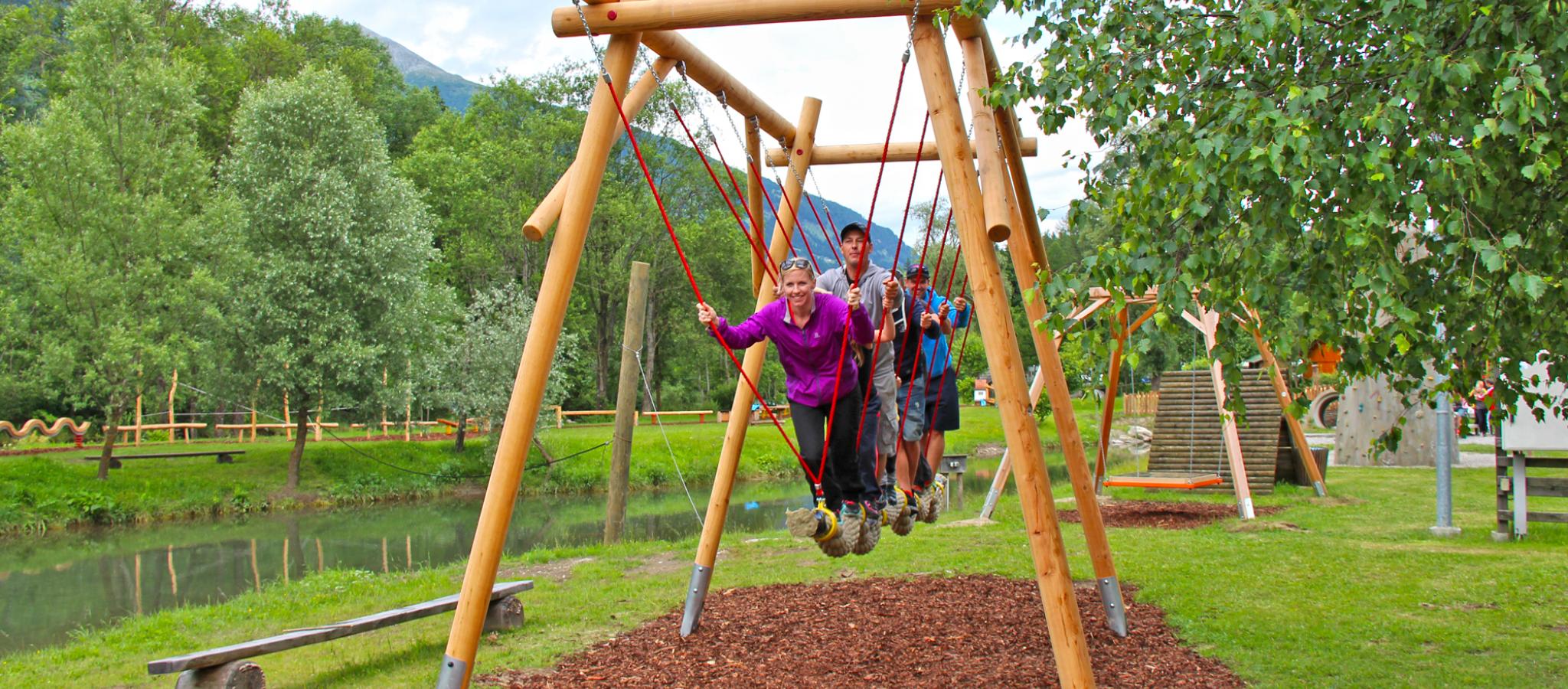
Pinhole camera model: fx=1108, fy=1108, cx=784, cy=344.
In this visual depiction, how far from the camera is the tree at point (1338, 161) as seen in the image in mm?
3441

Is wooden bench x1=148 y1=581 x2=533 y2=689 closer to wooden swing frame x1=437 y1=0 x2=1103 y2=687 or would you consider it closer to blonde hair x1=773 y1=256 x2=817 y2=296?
wooden swing frame x1=437 y1=0 x2=1103 y2=687

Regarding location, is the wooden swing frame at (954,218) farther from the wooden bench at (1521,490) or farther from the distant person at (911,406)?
the wooden bench at (1521,490)

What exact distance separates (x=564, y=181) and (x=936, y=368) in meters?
3.38

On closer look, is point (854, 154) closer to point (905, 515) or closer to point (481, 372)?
point (905, 515)

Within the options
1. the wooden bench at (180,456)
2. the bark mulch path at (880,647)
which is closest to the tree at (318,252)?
the wooden bench at (180,456)

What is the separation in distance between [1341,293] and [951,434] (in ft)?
99.7

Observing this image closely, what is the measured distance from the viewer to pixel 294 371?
2419 cm

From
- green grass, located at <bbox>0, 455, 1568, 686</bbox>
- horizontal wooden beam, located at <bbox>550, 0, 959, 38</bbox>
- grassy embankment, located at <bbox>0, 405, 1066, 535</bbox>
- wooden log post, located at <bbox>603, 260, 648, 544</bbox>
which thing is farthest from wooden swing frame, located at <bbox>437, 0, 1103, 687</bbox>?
grassy embankment, located at <bbox>0, 405, 1066, 535</bbox>

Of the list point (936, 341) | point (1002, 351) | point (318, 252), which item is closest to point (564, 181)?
point (1002, 351)

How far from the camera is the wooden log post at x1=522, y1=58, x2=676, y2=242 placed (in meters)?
5.11

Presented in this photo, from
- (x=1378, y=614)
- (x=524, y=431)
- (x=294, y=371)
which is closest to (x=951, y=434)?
(x=294, y=371)

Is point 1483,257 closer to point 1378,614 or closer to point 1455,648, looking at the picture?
point 1455,648

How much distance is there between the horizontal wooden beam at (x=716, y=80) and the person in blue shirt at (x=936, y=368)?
1406 millimetres

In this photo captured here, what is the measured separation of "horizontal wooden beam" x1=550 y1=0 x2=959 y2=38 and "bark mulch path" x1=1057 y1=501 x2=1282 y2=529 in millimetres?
8214
